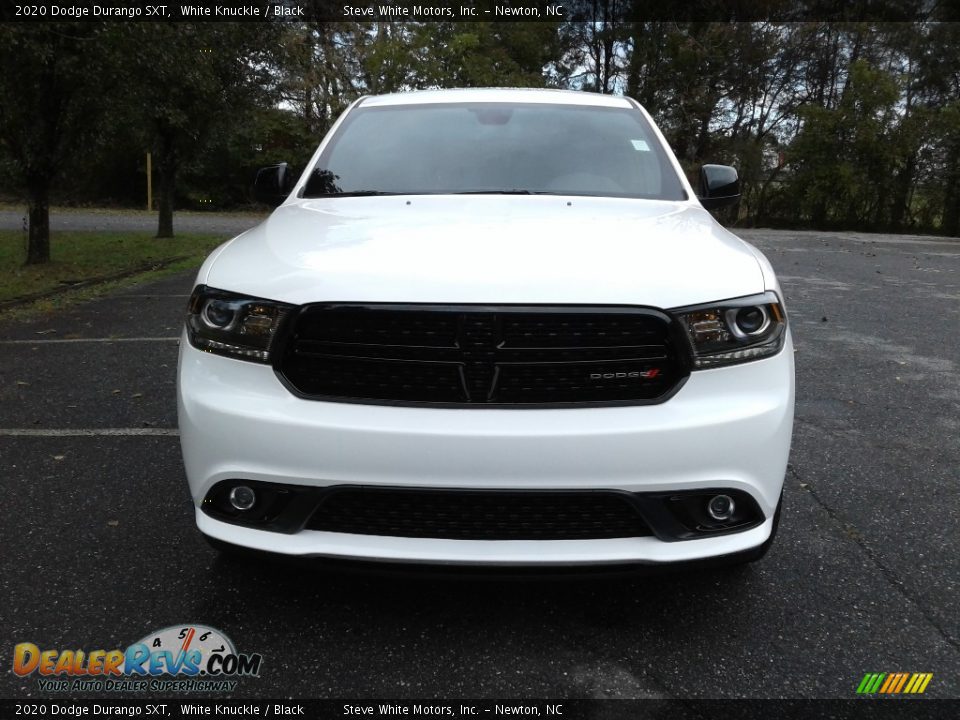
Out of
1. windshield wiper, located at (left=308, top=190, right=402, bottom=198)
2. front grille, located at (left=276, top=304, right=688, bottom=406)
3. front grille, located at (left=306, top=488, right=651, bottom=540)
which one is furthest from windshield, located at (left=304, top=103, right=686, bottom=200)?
front grille, located at (left=306, top=488, right=651, bottom=540)

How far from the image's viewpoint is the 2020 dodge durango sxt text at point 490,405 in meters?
1.94

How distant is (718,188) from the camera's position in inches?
142

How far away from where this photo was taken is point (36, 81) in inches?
360

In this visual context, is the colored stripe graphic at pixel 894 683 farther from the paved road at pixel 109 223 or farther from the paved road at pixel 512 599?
the paved road at pixel 109 223

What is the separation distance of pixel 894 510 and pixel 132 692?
2932mm

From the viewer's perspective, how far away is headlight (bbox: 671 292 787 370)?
204cm

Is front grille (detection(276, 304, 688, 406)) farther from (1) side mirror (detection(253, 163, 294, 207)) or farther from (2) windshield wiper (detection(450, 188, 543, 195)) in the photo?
(1) side mirror (detection(253, 163, 294, 207))

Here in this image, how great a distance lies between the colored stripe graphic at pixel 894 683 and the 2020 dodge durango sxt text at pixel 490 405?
0.45 m

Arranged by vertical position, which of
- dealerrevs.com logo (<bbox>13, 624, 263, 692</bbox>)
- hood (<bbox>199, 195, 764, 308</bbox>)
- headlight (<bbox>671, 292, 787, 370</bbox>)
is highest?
hood (<bbox>199, 195, 764, 308</bbox>)

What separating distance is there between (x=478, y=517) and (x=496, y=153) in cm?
192

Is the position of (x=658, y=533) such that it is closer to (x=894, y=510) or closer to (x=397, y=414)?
(x=397, y=414)

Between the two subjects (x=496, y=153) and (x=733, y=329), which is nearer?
(x=733, y=329)

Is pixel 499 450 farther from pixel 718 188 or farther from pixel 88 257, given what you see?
pixel 88 257

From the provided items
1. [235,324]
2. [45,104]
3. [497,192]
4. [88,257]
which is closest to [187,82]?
[45,104]
